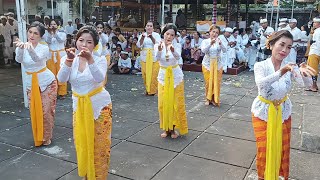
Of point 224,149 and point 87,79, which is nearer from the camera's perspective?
point 87,79

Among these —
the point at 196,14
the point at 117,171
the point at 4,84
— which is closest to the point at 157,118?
the point at 117,171

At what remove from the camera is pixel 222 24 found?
12391mm

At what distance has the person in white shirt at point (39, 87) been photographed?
4.11 meters

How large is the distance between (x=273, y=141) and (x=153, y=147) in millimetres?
1821

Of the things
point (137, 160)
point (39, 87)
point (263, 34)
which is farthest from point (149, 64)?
point (263, 34)

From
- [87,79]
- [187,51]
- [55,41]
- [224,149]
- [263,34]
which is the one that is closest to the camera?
[87,79]

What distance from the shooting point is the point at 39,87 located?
417 cm

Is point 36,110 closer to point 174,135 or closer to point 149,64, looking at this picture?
point 174,135

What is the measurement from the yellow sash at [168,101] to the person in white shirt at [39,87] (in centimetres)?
150

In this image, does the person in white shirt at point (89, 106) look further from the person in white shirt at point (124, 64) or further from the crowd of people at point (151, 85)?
the person in white shirt at point (124, 64)

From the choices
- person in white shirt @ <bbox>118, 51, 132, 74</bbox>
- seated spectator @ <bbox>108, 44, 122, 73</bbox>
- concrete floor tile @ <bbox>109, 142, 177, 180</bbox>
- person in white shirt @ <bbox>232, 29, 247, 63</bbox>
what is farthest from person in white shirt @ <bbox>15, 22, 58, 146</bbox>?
person in white shirt @ <bbox>232, 29, 247, 63</bbox>

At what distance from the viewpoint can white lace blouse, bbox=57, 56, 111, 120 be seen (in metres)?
2.82

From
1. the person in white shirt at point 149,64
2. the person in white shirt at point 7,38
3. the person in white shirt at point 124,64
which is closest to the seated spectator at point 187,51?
the person in white shirt at point 124,64

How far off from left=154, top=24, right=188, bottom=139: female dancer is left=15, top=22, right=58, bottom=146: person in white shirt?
1.48 meters
